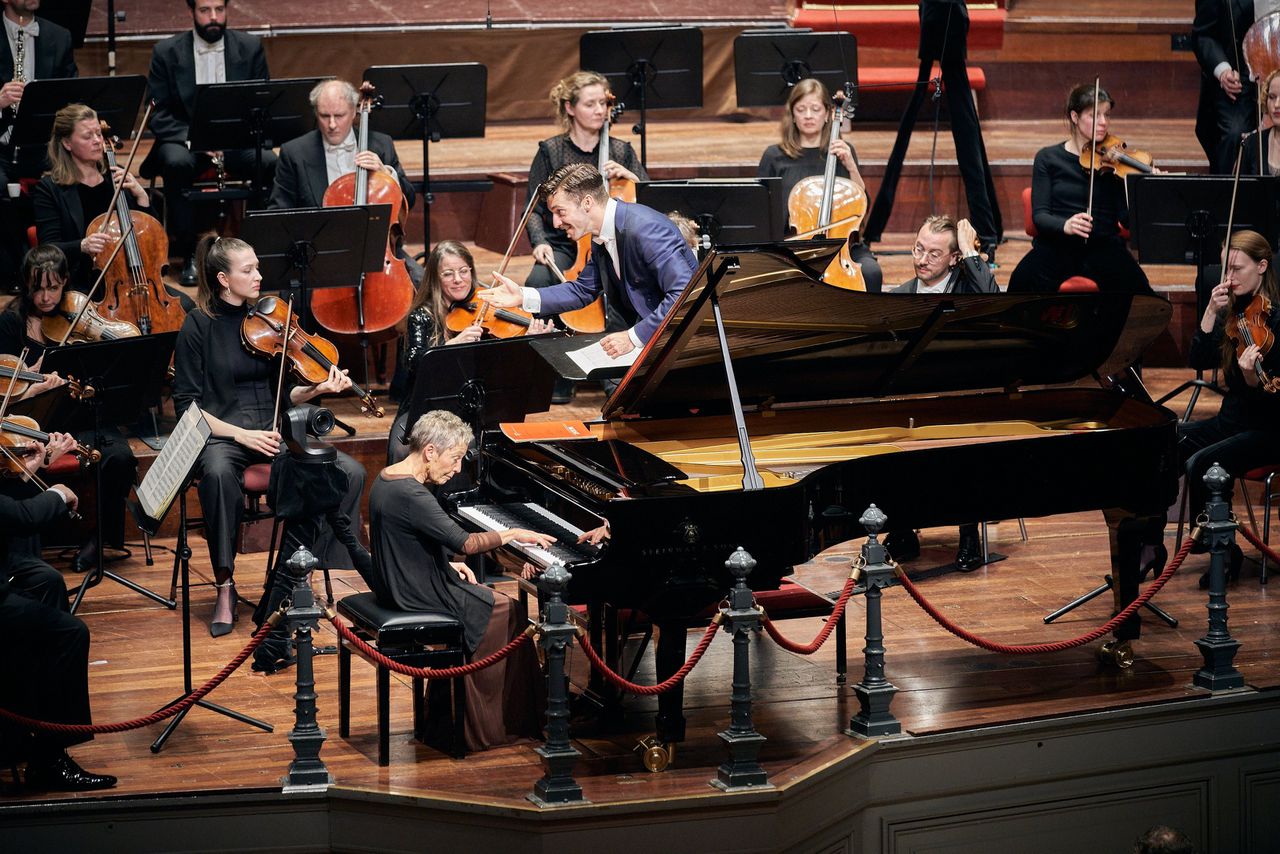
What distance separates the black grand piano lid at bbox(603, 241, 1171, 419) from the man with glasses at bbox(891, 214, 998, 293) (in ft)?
2.63

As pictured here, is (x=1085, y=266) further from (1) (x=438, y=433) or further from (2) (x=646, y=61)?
(1) (x=438, y=433)

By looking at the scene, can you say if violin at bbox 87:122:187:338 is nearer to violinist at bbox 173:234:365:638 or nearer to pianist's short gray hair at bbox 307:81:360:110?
violinist at bbox 173:234:365:638

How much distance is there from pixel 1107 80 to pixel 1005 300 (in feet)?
19.3

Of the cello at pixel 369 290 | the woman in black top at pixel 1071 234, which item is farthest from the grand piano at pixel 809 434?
the cello at pixel 369 290

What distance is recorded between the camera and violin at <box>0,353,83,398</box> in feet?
20.0

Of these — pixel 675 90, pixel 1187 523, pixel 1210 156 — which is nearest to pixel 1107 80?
pixel 1210 156

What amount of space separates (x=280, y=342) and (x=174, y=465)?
56.3 inches

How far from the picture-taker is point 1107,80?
11.1 meters

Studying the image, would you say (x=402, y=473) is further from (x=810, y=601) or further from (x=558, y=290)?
(x=558, y=290)

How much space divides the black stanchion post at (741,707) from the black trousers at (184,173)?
4.45 metres

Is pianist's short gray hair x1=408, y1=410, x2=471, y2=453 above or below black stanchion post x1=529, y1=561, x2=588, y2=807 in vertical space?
above

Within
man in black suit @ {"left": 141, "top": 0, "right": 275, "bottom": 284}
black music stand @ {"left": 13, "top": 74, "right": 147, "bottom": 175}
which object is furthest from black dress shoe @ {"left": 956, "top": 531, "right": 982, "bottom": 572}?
black music stand @ {"left": 13, "top": 74, "right": 147, "bottom": 175}

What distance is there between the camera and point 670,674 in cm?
503

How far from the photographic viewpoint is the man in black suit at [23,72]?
8164 millimetres
